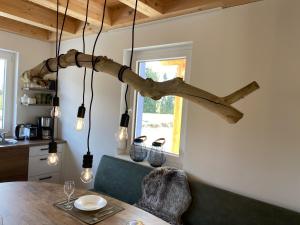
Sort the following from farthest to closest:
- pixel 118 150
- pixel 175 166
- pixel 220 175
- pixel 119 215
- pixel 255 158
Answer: pixel 118 150 → pixel 175 166 → pixel 220 175 → pixel 255 158 → pixel 119 215

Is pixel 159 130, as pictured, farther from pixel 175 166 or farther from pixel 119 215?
pixel 119 215

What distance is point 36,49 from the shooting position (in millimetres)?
3527

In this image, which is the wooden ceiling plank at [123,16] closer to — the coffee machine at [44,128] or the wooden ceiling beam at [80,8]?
the wooden ceiling beam at [80,8]

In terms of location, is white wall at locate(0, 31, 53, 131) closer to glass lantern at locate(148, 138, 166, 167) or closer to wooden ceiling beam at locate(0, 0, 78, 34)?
wooden ceiling beam at locate(0, 0, 78, 34)

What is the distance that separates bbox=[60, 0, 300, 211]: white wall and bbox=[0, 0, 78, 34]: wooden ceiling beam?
1.31m

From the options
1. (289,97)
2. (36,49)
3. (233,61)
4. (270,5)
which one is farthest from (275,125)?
(36,49)

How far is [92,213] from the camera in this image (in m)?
1.58

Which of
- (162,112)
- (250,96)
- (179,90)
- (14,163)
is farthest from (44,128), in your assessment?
(179,90)

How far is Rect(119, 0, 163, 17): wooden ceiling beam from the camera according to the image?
6.80 feet

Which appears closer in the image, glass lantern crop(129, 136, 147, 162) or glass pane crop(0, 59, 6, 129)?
glass lantern crop(129, 136, 147, 162)

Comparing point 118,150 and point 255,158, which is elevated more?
point 255,158

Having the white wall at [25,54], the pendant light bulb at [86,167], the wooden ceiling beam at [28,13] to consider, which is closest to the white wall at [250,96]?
the pendant light bulb at [86,167]

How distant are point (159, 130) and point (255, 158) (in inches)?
43.9

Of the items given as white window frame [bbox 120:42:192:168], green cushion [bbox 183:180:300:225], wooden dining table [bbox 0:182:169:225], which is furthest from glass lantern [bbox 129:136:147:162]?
wooden dining table [bbox 0:182:169:225]
